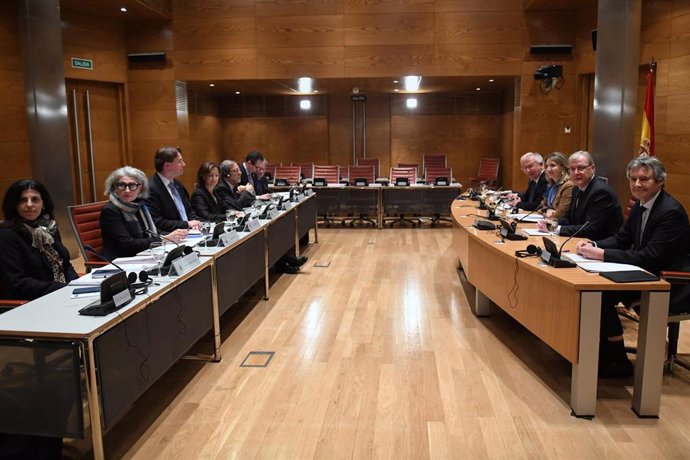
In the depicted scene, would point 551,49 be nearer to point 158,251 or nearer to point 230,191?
point 230,191

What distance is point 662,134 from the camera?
22.9ft

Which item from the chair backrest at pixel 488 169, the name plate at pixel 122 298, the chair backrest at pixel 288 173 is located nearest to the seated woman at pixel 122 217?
the name plate at pixel 122 298

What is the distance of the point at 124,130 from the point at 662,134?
862 cm

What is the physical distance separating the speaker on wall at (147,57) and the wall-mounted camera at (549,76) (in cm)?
656

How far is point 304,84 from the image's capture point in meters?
10.6

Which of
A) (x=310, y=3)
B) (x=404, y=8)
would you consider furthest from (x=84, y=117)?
(x=404, y=8)

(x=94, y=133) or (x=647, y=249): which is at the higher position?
(x=94, y=133)

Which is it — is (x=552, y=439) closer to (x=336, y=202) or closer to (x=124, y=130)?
(x=336, y=202)

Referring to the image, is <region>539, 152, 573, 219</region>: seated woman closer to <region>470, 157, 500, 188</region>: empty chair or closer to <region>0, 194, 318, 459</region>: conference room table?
<region>0, 194, 318, 459</region>: conference room table

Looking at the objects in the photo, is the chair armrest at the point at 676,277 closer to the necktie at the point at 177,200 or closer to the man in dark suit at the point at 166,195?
the man in dark suit at the point at 166,195

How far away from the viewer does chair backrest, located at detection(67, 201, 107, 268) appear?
3721mm

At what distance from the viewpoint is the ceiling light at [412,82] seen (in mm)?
Result: 9823

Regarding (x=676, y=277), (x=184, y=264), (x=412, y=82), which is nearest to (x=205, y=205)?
(x=184, y=264)

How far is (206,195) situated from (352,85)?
625cm
